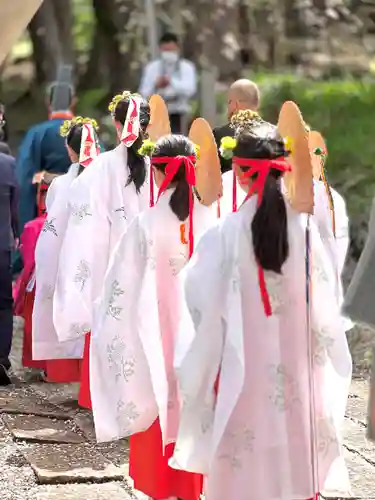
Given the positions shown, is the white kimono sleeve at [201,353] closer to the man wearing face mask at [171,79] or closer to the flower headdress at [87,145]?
the flower headdress at [87,145]

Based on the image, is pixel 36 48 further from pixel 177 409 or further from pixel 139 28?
pixel 177 409

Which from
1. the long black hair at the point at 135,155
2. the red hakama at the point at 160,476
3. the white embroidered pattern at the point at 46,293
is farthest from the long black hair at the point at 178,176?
the white embroidered pattern at the point at 46,293

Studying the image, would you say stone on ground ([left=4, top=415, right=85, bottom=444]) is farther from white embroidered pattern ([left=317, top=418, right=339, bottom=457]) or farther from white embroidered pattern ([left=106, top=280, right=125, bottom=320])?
white embroidered pattern ([left=317, top=418, right=339, bottom=457])

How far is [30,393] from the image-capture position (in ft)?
22.0

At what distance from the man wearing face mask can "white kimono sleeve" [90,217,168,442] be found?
27.1ft

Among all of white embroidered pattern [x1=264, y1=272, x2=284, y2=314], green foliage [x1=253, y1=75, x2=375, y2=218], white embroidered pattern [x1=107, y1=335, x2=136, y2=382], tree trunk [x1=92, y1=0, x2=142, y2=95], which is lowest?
tree trunk [x1=92, y1=0, x2=142, y2=95]

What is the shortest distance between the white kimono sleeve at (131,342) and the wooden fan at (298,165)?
0.75 metres

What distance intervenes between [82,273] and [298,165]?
1979 millimetres

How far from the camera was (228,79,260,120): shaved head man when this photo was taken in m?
6.36

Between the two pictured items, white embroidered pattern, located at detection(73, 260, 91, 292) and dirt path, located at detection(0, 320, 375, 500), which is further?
white embroidered pattern, located at detection(73, 260, 91, 292)

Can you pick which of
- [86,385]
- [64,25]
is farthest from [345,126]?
[64,25]

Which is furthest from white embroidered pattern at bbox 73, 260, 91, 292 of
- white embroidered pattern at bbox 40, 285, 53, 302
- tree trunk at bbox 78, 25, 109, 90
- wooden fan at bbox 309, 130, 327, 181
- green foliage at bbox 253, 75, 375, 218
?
tree trunk at bbox 78, 25, 109, 90

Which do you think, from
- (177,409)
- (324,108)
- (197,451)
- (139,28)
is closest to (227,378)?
(197,451)

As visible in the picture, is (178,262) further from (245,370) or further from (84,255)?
(84,255)
